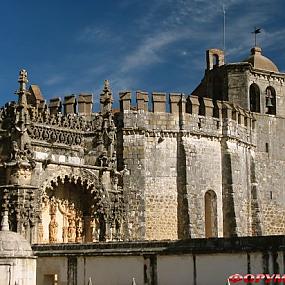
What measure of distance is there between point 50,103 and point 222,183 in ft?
28.6

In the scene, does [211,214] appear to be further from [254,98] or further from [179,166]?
[254,98]

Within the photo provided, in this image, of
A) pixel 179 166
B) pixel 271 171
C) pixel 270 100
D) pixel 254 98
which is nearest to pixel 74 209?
pixel 179 166

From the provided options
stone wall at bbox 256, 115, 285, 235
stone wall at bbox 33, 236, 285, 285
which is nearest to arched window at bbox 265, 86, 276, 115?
stone wall at bbox 256, 115, 285, 235

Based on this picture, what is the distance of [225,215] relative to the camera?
32812 millimetres

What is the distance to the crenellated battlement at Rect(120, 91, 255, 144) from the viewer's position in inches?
1236

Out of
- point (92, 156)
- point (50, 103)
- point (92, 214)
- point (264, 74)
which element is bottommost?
point (92, 214)

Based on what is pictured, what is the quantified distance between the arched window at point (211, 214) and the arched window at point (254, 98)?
6294 mm

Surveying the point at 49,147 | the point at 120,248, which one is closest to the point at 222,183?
the point at 49,147

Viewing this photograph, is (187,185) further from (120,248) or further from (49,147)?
(120,248)

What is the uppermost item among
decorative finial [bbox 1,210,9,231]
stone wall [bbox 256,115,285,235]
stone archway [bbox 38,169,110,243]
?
stone wall [bbox 256,115,285,235]

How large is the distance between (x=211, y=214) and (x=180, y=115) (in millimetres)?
4828

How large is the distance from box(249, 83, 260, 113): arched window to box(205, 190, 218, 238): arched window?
6.29 meters

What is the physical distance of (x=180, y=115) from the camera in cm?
3184

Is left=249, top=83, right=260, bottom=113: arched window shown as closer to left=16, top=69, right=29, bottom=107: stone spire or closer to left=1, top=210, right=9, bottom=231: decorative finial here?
left=16, top=69, right=29, bottom=107: stone spire
